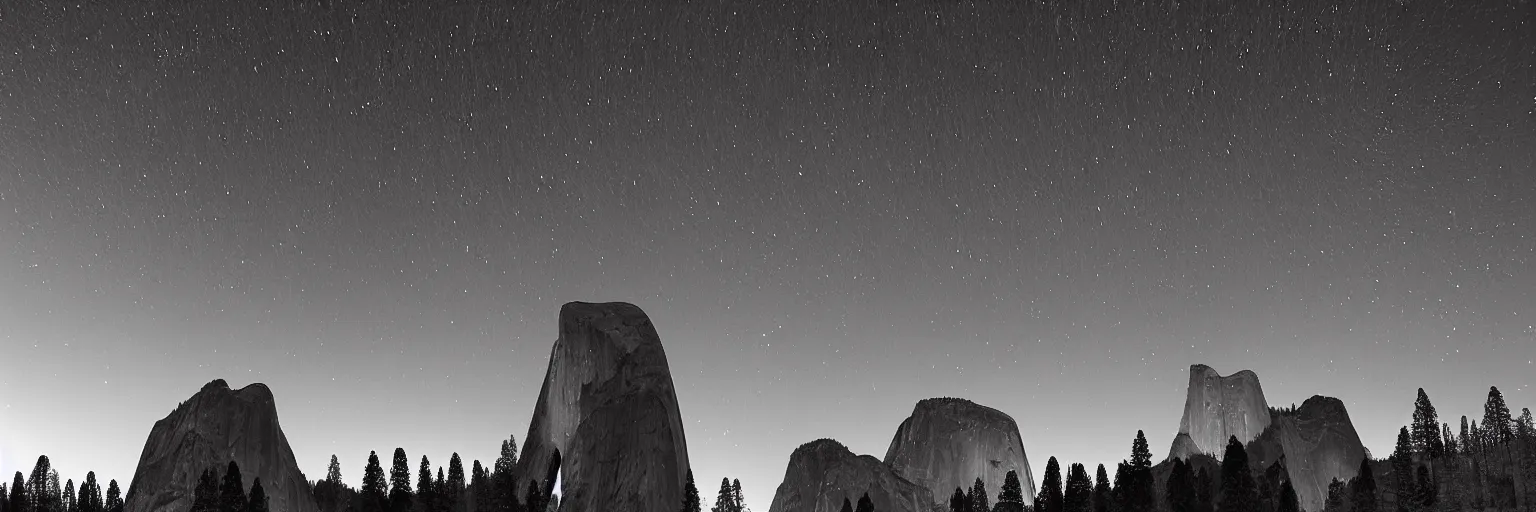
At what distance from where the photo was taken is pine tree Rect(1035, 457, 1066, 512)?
120 metres

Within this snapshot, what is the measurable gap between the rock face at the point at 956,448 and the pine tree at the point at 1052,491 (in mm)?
17334

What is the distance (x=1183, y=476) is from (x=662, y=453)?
48418 mm

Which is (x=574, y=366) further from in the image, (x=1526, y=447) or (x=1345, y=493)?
(x=1526, y=447)

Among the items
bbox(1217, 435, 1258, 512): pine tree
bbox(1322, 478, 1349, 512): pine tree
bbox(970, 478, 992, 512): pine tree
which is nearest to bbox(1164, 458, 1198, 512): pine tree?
bbox(1217, 435, 1258, 512): pine tree

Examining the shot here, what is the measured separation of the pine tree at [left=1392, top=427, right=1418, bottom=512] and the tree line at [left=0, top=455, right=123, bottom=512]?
123043mm

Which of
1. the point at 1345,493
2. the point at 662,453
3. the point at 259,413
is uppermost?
the point at 259,413

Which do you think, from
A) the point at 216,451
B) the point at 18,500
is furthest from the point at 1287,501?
the point at 18,500

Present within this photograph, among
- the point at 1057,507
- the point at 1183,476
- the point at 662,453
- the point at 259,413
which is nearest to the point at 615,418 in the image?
the point at 662,453

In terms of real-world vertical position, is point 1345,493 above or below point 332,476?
below

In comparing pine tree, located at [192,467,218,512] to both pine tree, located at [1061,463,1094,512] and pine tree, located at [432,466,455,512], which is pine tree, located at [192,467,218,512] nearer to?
pine tree, located at [432,466,455,512]

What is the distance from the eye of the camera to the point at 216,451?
118 metres

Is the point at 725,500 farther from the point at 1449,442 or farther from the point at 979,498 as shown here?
the point at 1449,442

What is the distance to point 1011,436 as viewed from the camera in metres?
154

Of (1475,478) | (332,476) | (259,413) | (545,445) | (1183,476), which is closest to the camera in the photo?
(1183,476)
